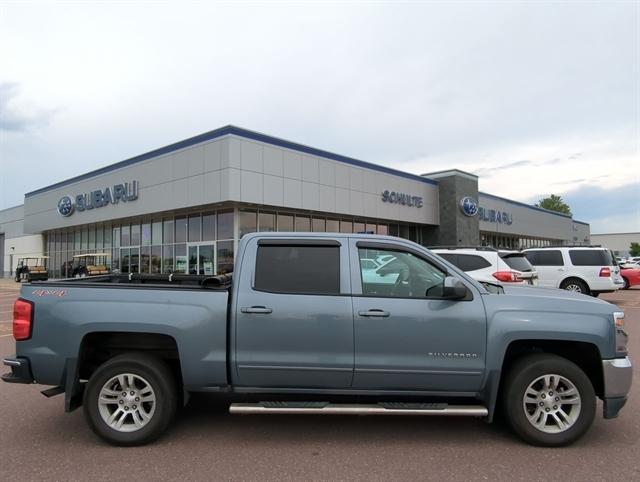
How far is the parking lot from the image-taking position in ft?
12.4

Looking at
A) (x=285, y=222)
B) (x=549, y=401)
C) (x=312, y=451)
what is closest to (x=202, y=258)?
(x=285, y=222)

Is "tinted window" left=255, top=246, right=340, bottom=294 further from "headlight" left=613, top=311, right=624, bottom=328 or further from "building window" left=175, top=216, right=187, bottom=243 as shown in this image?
"building window" left=175, top=216, right=187, bottom=243

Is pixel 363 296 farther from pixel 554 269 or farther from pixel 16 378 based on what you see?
pixel 554 269

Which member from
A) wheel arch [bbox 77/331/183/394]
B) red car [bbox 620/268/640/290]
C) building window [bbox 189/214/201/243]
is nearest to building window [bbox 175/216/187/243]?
building window [bbox 189/214/201/243]

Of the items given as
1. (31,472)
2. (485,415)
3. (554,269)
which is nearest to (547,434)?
(485,415)

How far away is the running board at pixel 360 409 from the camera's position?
418 centimetres

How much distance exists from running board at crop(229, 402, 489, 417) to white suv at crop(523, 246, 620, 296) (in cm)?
1397

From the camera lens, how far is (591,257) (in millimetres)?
16406

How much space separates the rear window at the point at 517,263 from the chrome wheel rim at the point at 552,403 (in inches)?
289

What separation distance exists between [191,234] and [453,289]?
73.6ft

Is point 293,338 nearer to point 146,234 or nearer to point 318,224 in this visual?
point 318,224

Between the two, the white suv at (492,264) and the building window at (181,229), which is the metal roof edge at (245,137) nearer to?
the building window at (181,229)

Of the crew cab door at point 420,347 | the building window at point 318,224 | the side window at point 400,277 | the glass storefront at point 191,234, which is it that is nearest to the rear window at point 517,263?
the side window at point 400,277

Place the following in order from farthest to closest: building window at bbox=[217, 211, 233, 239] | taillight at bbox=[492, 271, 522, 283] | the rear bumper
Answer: building window at bbox=[217, 211, 233, 239]
taillight at bbox=[492, 271, 522, 283]
the rear bumper
